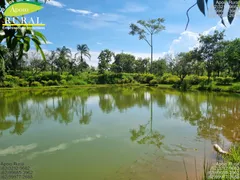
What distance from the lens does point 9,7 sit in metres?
0.77

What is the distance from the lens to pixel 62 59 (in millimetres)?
32875

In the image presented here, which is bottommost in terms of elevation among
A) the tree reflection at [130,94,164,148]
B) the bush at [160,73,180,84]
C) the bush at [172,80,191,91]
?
the tree reflection at [130,94,164,148]

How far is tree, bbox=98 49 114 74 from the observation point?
35.2 metres

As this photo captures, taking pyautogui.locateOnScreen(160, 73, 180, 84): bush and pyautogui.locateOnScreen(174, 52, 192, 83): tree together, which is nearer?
pyautogui.locateOnScreen(174, 52, 192, 83): tree

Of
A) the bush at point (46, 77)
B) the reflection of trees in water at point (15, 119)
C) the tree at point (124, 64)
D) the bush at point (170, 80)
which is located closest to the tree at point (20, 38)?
the reflection of trees in water at point (15, 119)

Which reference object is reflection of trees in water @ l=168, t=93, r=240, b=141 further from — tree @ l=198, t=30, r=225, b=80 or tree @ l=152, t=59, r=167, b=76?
tree @ l=152, t=59, r=167, b=76

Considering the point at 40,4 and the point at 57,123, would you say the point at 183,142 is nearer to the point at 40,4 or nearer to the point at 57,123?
the point at 57,123

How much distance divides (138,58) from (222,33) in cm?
1965

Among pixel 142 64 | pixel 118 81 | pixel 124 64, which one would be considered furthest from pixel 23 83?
pixel 142 64

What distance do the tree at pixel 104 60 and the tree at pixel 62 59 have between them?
16.8ft

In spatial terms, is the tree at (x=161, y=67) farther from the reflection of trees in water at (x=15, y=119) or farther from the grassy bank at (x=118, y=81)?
the reflection of trees in water at (x=15, y=119)

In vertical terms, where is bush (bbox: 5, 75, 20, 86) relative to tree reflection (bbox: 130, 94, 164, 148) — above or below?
above

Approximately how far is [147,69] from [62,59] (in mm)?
16079

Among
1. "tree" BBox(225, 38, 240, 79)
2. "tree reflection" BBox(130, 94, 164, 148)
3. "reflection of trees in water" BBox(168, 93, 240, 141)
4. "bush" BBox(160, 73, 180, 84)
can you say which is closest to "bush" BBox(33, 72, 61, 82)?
"bush" BBox(160, 73, 180, 84)
